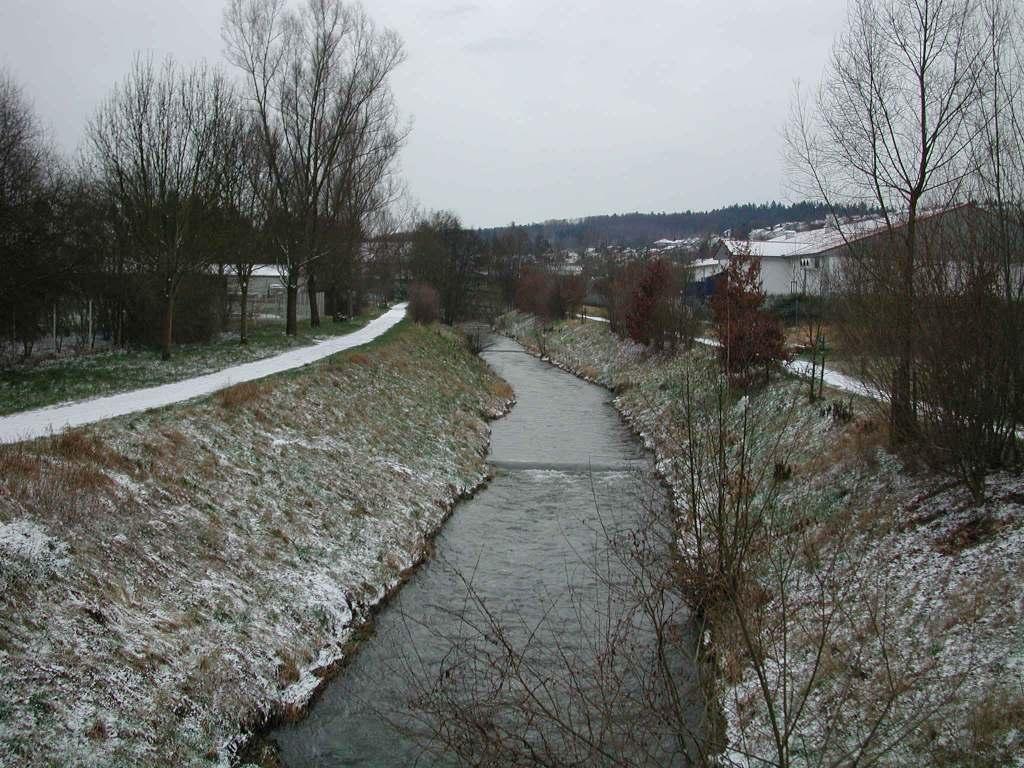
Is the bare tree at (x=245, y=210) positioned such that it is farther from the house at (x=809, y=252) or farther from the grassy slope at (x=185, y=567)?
the house at (x=809, y=252)

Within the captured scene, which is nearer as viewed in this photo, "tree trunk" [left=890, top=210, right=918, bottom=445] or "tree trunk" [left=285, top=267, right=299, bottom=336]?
"tree trunk" [left=890, top=210, right=918, bottom=445]

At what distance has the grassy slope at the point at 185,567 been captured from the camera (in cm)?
732

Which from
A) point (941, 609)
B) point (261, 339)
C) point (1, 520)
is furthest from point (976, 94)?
point (261, 339)

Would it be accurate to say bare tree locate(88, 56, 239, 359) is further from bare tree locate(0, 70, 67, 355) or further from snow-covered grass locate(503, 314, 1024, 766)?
snow-covered grass locate(503, 314, 1024, 766)

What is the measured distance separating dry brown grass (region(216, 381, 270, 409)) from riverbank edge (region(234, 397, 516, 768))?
4.62m

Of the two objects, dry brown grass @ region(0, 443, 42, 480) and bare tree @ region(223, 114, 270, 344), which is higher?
bare tree @ region(223, 114, 270, 344)

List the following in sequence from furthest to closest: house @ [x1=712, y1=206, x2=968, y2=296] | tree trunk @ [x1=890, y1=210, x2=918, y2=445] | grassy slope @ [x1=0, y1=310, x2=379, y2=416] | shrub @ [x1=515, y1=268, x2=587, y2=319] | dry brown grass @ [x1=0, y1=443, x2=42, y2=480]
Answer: shrub @ [x1=515, y1=268, x2=587, y2=319]
grassy slope @ [x1=0, y1=310, x2=379, y2=416]
house @ [x1=712, y1=206, x2=968, y2=296]
tree trunk @ [x1=890, y1=210, x2=918, y2=445]
dry brown grass @ [x1=0, y1=443, x2=42, y2=480]

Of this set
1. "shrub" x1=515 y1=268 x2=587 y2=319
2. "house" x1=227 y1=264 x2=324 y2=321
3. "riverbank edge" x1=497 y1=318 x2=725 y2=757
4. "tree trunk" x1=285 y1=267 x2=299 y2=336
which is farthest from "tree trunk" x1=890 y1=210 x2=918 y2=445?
"shrub" x1=515 y1=268 x2=587 y2=319

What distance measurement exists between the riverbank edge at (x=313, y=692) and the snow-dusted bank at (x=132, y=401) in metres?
5.22

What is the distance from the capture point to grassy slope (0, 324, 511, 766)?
24.0 feet

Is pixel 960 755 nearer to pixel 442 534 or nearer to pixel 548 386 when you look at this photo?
pixel 442 534

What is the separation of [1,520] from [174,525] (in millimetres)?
2383

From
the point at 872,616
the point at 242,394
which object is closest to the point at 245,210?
the point at 242,394

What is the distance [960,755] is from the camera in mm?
6164
